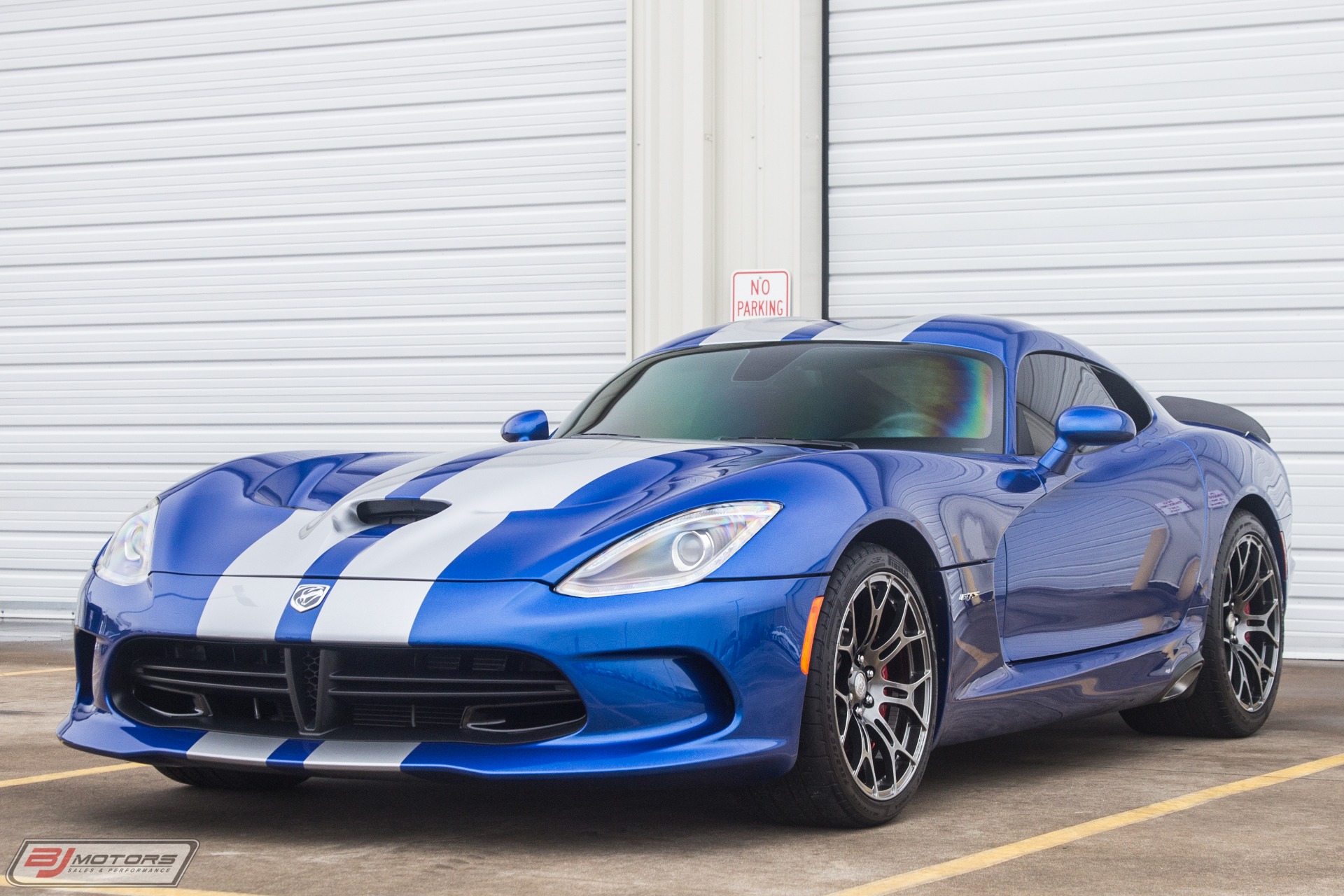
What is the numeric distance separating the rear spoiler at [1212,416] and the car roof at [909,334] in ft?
3.03

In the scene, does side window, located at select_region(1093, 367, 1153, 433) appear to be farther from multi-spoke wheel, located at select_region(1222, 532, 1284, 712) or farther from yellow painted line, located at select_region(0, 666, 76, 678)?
yellow painted line, located at select_region(0, 666, 76, 678)

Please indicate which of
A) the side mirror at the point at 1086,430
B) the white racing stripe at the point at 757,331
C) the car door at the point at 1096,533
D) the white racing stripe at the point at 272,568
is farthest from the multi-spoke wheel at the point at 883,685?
the white racing stripe at the point at 757,331

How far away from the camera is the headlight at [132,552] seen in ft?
12.9

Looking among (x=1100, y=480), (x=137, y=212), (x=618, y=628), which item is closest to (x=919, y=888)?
(x=618, y=628)

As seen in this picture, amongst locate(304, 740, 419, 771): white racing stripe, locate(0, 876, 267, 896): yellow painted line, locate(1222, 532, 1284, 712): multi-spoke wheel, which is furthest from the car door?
locate(0, 876, 267, 896): yellow painted line

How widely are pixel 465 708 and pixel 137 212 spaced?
8380mm

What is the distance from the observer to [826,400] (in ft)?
15.4

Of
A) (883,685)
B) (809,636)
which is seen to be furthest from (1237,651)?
(809,636)

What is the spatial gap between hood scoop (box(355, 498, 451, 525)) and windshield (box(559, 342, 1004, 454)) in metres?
0.98

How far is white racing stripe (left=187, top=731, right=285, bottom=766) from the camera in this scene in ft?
11.7

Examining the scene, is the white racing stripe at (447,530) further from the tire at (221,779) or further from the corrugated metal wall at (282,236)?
the corrugated metal wall at (282,236)

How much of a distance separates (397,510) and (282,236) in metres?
7.19

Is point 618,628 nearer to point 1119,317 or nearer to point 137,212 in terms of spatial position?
point 1119,317

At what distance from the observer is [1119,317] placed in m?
9.03
